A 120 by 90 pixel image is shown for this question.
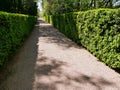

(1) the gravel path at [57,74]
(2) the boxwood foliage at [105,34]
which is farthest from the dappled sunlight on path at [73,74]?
(2) the boxwood foliage at [105,34]

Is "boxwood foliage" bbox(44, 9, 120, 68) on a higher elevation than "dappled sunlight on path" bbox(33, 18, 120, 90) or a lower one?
higher

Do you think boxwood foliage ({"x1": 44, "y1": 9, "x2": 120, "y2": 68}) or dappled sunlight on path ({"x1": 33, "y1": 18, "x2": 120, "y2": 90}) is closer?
dappled sunlight on path ({"x1": 33, "y1": 18, "x2": 120, "y2": 90})

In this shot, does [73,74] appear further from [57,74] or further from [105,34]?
[105,34]

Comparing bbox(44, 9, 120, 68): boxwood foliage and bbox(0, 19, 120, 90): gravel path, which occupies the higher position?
bbox(44, 9, 120, 68): boxwood foliage

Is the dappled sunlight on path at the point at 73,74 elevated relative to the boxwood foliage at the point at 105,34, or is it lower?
lower

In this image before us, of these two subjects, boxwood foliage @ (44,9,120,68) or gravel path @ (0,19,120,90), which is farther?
boxwood foliage @ (44,9,120,68)

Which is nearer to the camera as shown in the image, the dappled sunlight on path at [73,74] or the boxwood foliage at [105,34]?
the dappled sunlight on path at [73,74]

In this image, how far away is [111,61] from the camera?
19.1 ft

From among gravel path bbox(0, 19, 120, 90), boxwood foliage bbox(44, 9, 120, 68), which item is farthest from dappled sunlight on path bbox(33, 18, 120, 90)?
boxwood foliage bbox(44, 9, 120, 68)

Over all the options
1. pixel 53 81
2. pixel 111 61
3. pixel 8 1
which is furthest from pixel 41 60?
pixel 8 1

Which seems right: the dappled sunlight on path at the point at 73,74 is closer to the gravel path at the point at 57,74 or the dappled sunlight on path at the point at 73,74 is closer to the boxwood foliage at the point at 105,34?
the gravel path at the point at 57,74

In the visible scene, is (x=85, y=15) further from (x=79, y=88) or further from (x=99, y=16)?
(x=79, y=88)

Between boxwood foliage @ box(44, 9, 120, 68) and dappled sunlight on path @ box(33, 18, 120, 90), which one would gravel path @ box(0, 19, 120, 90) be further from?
boxwood foliage @ box(44, 9, 120, 68)

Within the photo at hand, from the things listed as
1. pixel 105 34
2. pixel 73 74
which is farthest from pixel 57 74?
pixel 105 34
